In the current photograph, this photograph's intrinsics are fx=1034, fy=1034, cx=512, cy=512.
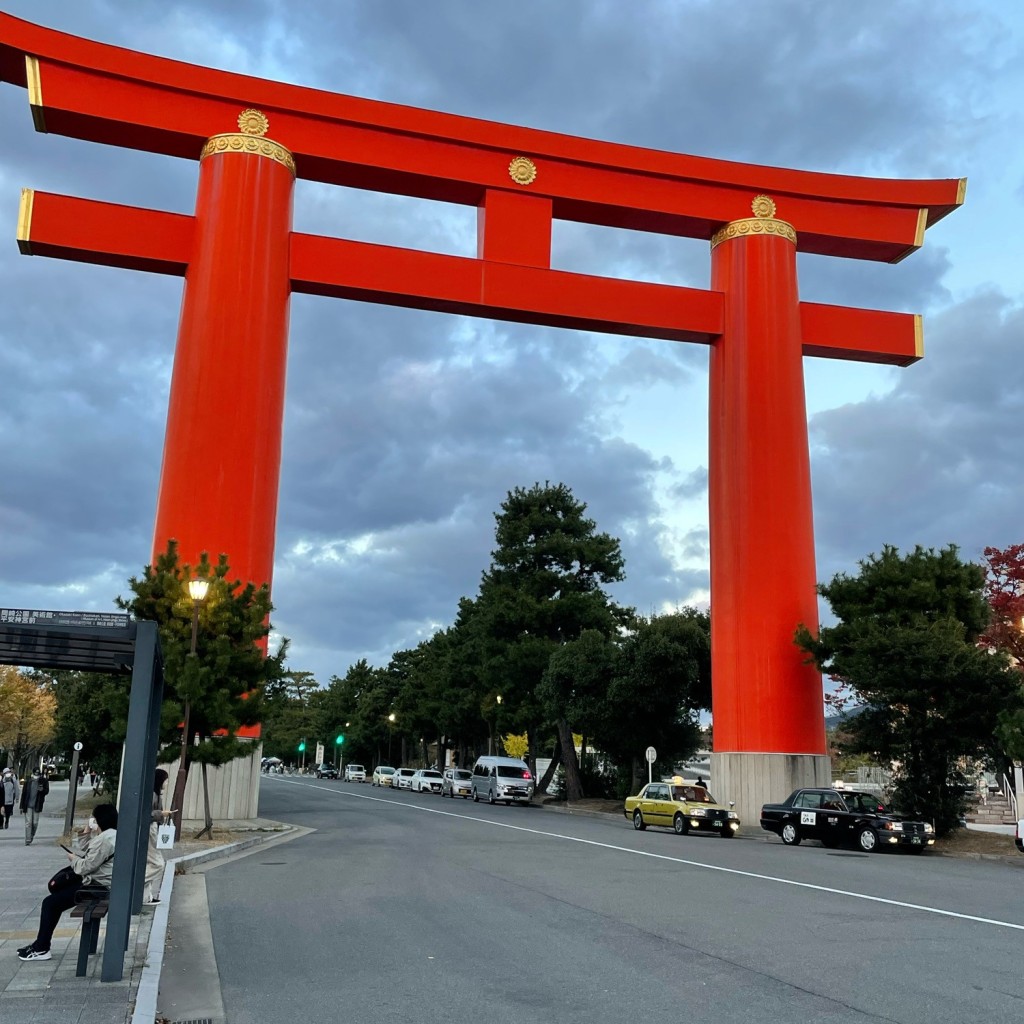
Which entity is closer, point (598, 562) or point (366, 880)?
point (366, 880)

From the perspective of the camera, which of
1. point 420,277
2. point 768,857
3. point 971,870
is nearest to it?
point 971,870

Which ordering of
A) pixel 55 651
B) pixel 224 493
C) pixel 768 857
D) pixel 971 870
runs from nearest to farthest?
1. pixel 55 651
2. pixel 971 870
3. pixel 768 857
4. pixel 224 493

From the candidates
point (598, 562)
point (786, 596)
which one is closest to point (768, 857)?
point (786, 596)

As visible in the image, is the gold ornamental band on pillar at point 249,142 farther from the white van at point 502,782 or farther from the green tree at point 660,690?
the white van at point 502,782

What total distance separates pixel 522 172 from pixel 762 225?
8.17 m

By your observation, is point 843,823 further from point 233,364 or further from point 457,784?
point 457,784

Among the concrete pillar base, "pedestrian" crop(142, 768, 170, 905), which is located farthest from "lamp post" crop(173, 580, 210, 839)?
the concrete pillar base

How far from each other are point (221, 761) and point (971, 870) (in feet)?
47.7

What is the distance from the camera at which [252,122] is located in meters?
30.8

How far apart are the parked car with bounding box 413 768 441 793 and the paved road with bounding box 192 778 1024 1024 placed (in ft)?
139

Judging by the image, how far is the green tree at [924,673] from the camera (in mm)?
25328

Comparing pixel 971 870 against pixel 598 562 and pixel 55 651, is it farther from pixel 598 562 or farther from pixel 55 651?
pixel 598 562

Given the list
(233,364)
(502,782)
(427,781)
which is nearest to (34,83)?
(233,364)

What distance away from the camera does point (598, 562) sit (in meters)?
50.1
